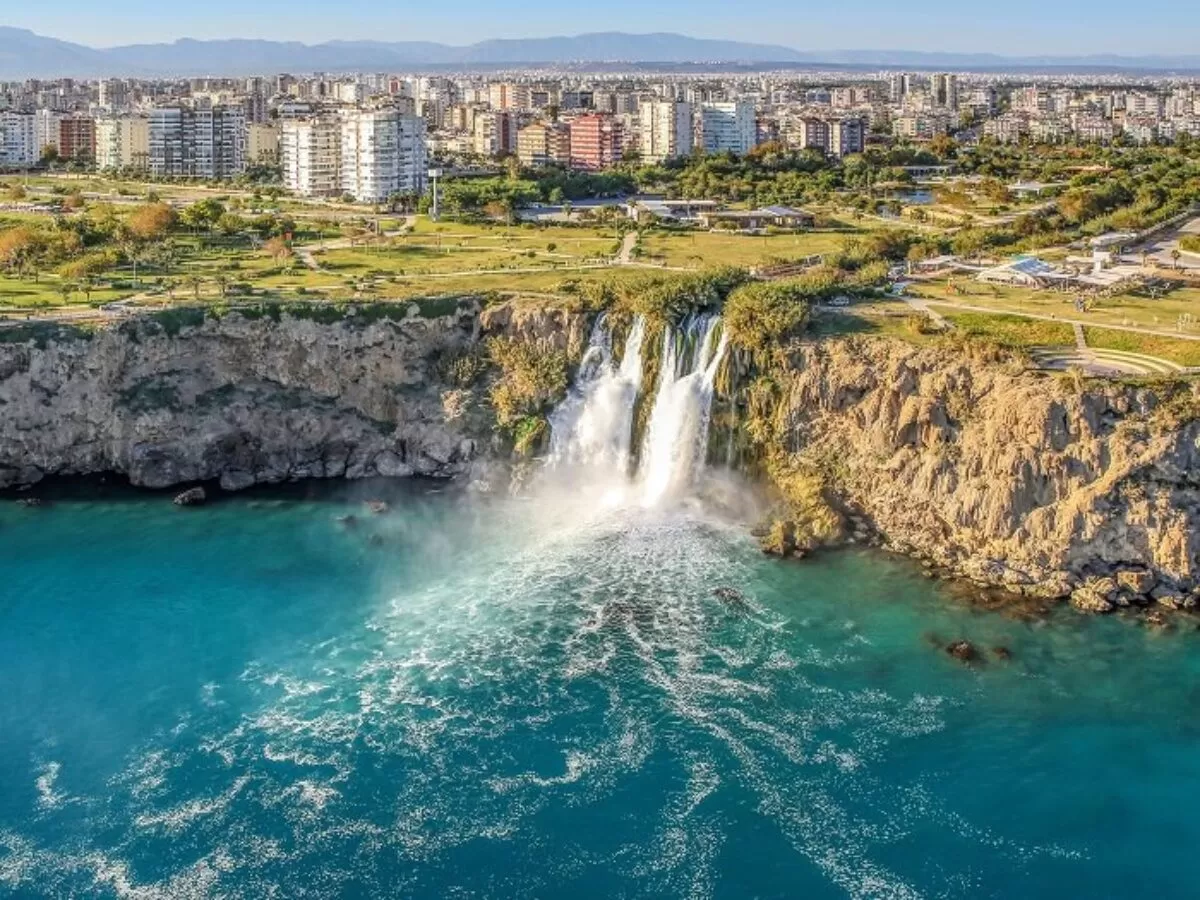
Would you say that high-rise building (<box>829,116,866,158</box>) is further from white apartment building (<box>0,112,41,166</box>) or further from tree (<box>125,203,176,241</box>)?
white apartment building (<box>0,112,41,166</box>)

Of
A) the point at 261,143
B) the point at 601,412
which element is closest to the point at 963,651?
the point at 601,412

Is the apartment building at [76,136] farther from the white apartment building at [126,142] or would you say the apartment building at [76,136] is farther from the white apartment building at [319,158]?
the white apartment building at [319,158]

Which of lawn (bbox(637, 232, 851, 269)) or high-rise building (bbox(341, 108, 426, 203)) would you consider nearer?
lawn (bbox(637, 232, 851, 269))

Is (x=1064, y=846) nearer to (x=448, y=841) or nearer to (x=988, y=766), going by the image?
(x=988, y=766)

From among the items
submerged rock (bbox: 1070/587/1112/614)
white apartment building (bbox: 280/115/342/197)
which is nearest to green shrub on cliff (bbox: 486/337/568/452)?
submerged rock (bbox: 1070/587/1112/614)

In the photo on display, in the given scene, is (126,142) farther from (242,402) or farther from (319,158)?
(242,402)

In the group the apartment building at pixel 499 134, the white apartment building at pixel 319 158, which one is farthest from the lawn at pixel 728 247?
the apartment building at pixel 499 134
